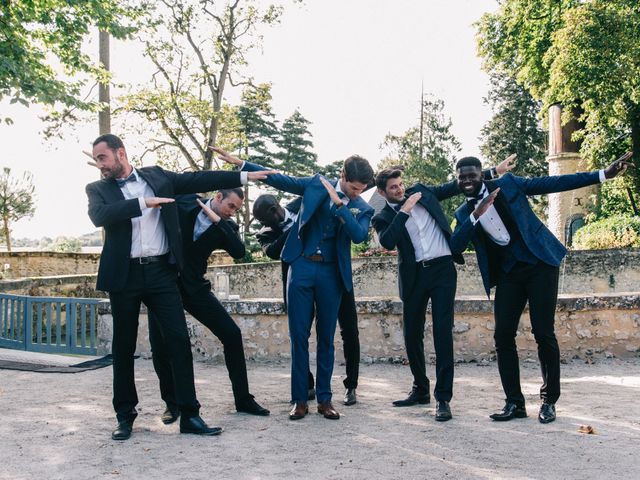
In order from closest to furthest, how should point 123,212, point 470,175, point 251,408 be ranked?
point 123,212 < point 470,175 < point 251,408

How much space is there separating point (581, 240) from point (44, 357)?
19.4 meters

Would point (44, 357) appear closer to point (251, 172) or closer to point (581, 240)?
point (251, 172)

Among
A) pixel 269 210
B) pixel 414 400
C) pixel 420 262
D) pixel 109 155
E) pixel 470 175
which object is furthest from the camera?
pixel 269 210

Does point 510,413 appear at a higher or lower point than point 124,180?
lower

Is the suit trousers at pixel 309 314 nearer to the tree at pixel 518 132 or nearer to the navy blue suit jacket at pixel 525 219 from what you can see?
the navy blue suit jacket at pixel 525 219

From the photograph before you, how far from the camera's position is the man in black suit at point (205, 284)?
16.5 feet

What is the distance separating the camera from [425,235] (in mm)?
5270

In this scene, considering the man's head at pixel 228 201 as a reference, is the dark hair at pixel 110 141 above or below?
above

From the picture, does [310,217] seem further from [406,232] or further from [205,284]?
[205,284]

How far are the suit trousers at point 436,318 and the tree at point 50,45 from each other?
25.6 feet

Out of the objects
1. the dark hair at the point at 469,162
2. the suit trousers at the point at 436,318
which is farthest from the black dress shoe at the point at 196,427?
the dark hair at the point at 469,162

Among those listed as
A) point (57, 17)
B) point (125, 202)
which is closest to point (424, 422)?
point (125, 202)

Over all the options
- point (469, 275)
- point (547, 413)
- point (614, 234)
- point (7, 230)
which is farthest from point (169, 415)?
point (7, 230)

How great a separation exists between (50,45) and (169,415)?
996 centimetres
